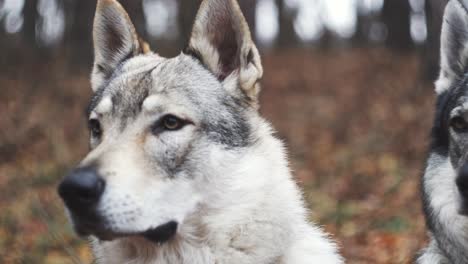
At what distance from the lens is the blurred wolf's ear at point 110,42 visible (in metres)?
4.15

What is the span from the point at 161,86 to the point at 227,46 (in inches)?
22.4

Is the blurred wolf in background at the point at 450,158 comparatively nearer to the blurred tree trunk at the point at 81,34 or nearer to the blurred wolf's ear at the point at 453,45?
the blurred wolf's ear at the point at 453,45

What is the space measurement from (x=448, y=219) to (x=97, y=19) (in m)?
2.63

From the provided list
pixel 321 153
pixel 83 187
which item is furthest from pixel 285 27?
pixel 83 187

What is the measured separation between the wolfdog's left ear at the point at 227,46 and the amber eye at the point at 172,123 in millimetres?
486

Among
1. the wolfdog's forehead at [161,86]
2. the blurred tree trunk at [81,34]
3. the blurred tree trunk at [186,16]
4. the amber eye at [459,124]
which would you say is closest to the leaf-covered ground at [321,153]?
the blurred tree trunk at [81,34]

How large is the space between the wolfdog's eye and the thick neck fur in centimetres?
67

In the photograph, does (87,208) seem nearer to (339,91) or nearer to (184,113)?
(184,113)

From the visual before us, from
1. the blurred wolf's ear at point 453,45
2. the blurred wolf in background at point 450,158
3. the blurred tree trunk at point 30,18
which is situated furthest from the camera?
the blurred tree trunk at point 30,18

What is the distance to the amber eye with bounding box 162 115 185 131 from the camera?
3.58 m

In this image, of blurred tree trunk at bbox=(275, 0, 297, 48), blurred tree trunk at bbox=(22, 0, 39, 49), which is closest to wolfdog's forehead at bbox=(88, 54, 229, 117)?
blurred tree trunk at bbox=(22, 0, 39, 49)

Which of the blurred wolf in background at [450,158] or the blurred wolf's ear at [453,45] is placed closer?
the blurred wolf in background at [450,158]

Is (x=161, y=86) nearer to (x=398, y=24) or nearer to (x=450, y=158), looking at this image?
(x=450, y=158)

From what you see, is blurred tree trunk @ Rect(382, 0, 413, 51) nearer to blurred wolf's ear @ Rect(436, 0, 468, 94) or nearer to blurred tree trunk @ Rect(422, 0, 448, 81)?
blurred tree trunk @ Rect(422, 0, 448, 81)
